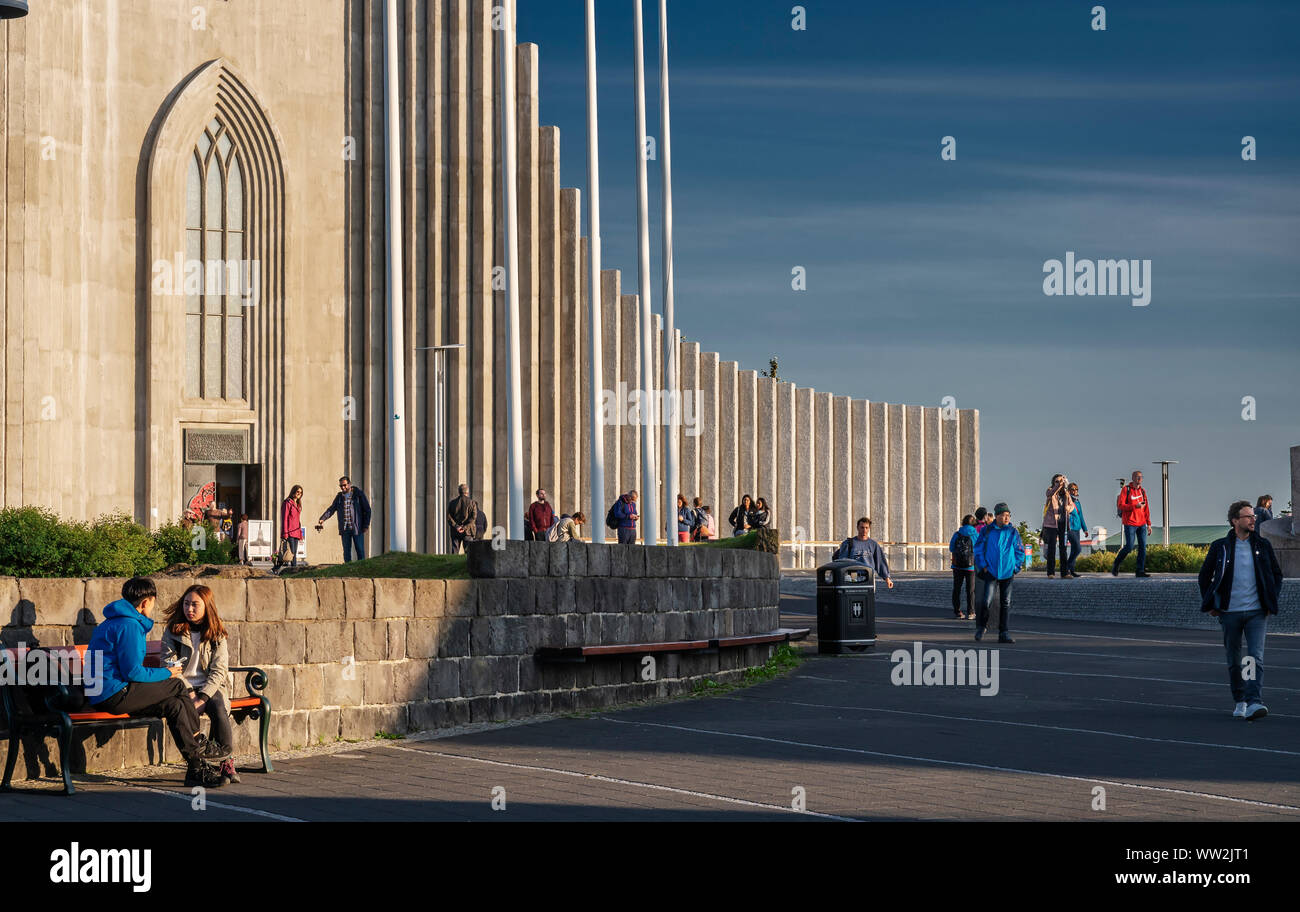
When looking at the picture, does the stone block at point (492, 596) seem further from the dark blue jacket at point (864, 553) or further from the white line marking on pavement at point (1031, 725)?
the dark blue jacket at point (864, 553)

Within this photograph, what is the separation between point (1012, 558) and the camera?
21594 mm

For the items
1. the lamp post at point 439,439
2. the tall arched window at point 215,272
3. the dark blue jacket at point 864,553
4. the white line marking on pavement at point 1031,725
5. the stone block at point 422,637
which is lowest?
the white line marking on pavement at point 1031,725

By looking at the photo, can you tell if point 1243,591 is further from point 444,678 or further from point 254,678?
point 254,678

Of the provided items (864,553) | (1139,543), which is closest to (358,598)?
(864,553)

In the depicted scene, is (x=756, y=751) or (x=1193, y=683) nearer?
(x=756, y=751)

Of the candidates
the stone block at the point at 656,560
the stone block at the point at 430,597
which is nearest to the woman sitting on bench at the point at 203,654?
the stone block at the point at 430,597

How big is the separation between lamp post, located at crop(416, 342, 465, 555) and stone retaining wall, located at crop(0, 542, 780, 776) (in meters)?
20.3

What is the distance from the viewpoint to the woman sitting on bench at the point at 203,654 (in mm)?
10664

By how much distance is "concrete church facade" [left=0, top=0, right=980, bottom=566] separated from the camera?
113 feet

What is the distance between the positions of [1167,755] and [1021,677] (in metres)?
6.12

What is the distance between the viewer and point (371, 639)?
12773 millimetres

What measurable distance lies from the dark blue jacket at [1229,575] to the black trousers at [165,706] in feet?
27.0

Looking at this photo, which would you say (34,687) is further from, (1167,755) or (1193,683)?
(1193,683)
